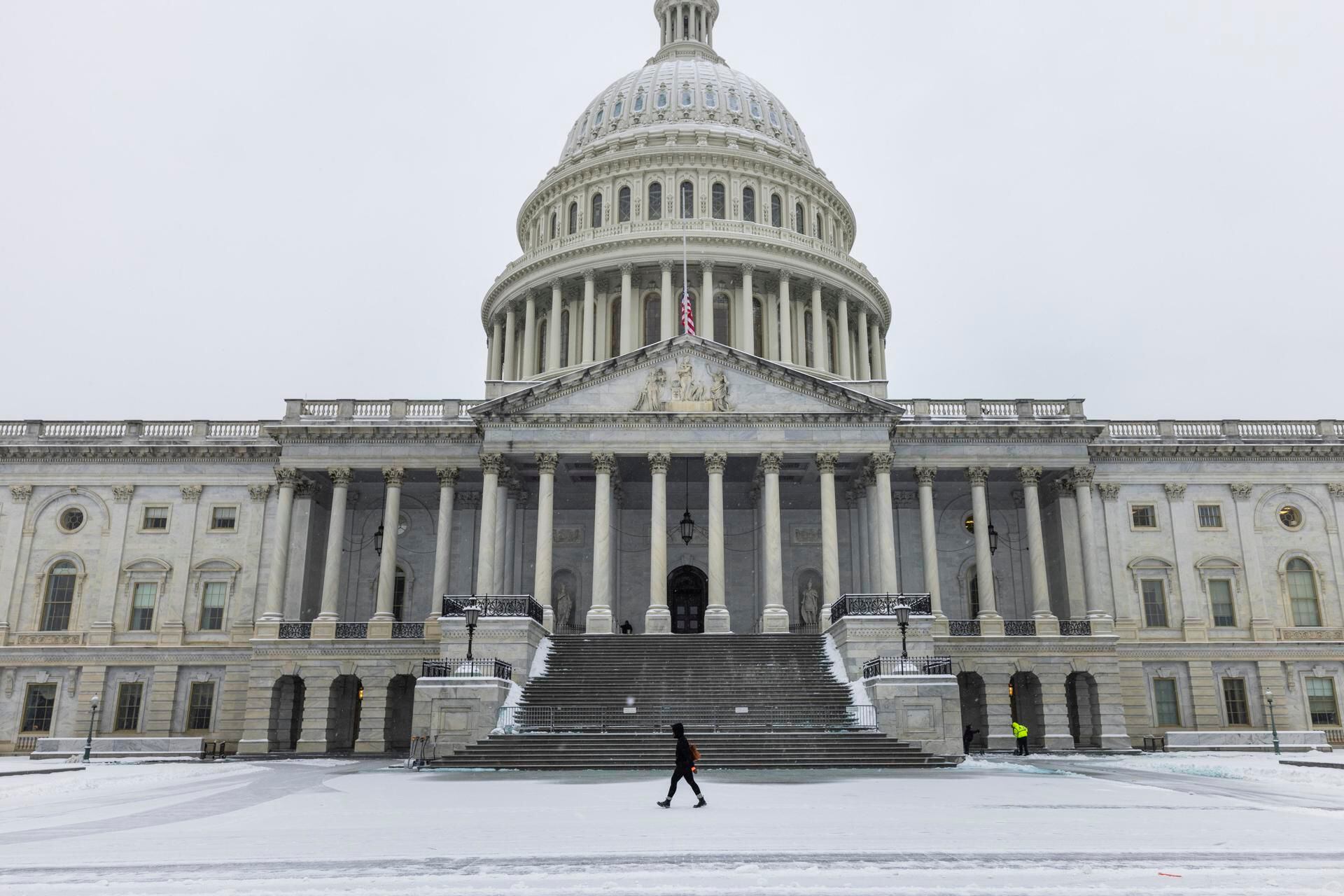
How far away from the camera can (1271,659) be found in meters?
45.1

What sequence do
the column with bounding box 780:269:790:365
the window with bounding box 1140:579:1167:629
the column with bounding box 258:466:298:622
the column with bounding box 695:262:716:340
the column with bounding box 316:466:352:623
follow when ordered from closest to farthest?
the column with bounding box 258:466:298:622
the column with bounding box 316:466:352:623
the window with bounding box 1140:579:1167:629
the column with bounding box 695:262:716:340
the column with bounding box 780:269:790:365

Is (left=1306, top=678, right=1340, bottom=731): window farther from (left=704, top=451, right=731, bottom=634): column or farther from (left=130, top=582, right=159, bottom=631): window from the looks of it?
(left=704, top=451, right=731, bottom=634): column

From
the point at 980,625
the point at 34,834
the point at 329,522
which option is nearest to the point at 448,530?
the point at 329,522

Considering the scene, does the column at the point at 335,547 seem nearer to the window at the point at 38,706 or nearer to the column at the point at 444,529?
the column at the point at 444,529

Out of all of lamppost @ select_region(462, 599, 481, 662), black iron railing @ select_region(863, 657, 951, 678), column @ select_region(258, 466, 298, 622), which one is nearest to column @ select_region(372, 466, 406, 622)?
column @ select_region(258, 466, 298, 622)

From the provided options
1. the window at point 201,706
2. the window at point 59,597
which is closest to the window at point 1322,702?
the window at point 59,597

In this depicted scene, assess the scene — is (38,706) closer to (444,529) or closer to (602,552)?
(444,529)

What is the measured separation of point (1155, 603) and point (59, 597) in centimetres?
4911

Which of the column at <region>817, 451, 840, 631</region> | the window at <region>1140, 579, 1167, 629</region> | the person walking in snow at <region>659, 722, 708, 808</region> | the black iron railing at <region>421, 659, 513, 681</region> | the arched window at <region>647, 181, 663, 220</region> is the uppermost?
the arched window at <region>647, 181, 663, 220</region>

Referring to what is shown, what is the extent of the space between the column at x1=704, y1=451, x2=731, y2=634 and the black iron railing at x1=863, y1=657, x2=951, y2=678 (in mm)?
7710

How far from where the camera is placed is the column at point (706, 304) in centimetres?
5719

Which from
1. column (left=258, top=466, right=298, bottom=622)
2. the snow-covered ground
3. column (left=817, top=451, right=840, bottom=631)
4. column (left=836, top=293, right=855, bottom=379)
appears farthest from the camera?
column (left=836, top=293, right=855, bottom=379)

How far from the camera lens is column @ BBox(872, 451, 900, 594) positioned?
4047 centimetres

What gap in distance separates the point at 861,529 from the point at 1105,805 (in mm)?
29102
